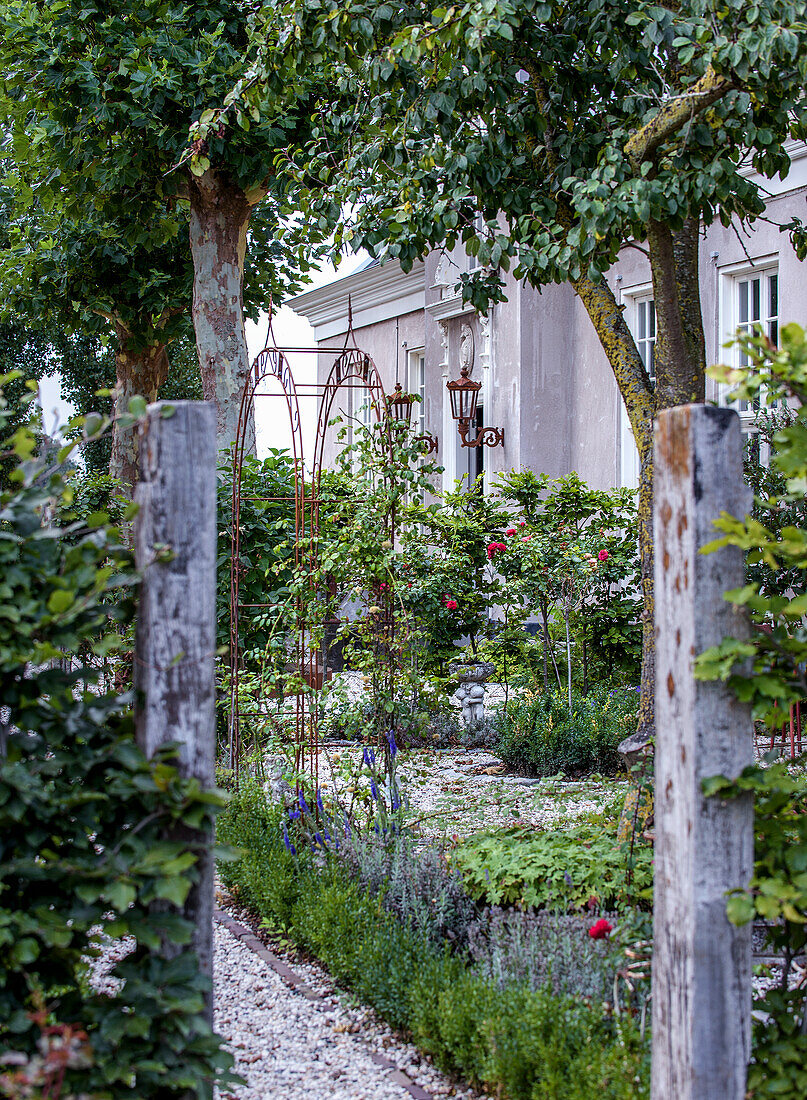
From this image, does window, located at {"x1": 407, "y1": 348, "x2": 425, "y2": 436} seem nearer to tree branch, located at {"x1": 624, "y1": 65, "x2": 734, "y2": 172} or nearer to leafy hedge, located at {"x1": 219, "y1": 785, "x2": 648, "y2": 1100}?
tree branch, located at {"x1": 624, "y1": 65, "x2": 734, "y2": 172}

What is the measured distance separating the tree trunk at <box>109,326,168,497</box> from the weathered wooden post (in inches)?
429

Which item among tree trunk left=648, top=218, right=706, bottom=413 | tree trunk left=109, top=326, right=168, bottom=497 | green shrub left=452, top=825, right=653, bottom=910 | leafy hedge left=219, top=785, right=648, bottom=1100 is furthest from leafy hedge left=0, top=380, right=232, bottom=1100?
tree trunk left=109, top=326, right=168, bottom=497

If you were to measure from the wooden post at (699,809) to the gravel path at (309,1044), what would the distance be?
892 mm

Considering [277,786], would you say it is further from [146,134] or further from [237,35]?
[237,35]

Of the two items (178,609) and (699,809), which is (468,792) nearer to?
(699,809)

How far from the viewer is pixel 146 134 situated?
8852 millimetres

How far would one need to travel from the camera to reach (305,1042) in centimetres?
324

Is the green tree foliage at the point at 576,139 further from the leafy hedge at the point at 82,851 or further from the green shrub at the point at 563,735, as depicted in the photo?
the leafy hedge at the point at 82,851

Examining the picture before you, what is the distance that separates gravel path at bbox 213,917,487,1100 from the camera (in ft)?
9.62

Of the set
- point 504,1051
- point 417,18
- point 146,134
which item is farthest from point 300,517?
point 146,134

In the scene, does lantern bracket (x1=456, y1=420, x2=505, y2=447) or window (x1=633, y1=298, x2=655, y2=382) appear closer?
window (x1=633, y1=298, x2=655, y2=382)

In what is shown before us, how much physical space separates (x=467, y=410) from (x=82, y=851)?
10.7 meters

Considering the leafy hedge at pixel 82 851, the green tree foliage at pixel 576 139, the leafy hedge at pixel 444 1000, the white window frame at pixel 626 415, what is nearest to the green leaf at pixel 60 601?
the leafy hedge at pixel 82 851

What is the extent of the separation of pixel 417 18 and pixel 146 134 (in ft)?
16.8
